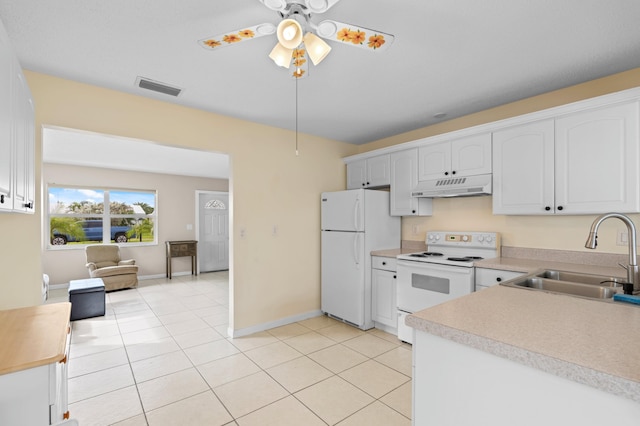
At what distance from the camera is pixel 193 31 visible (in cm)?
181

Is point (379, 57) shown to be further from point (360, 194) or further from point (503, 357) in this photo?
point (503, 357)

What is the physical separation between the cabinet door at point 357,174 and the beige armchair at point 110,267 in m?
4.40

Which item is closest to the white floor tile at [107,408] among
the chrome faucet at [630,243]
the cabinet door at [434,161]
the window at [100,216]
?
the chrome faucet at [630,243]

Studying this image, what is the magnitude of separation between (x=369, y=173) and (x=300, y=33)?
8.86 ft

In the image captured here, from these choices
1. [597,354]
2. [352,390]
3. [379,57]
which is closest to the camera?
[597,354]

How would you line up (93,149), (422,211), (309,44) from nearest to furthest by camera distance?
(309,44)
(422,211)
(93,149)

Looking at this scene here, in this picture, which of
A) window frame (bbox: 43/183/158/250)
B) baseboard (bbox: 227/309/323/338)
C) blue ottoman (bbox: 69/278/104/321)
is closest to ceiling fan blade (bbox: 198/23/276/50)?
baseboard (bbox: 227/309/323/338)

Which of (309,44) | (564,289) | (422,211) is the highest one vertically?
(309,44)

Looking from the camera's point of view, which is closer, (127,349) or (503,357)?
(503,357)

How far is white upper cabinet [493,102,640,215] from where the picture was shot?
6.91 ft

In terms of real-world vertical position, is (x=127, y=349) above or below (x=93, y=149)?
below

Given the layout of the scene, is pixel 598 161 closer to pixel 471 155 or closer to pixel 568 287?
pixel 471 155

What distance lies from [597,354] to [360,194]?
276 cm

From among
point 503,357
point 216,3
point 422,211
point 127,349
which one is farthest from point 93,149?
point 503,357
